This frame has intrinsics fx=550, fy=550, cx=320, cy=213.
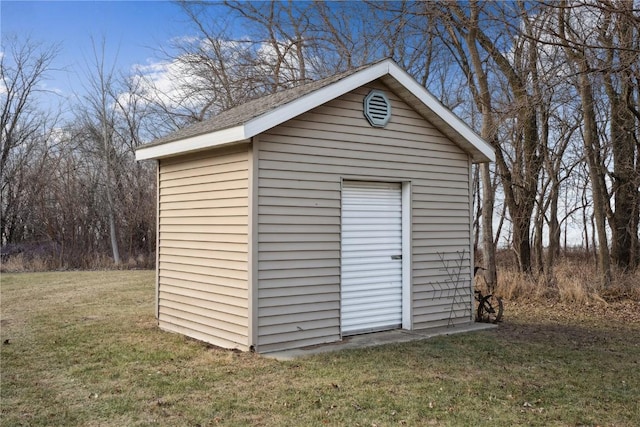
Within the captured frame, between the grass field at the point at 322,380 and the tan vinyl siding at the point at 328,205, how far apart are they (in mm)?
626

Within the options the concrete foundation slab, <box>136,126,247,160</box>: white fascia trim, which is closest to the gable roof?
<box>136,126,247,160</box>: white fascia trim

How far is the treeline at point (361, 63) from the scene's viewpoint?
10.9m

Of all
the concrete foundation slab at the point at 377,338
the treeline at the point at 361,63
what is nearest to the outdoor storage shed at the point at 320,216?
the concrete foundation slab at the point at 377,338

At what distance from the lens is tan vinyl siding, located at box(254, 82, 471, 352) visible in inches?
239

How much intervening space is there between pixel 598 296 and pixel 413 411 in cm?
721

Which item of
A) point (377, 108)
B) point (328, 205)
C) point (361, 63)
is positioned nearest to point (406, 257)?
point (328, 205)

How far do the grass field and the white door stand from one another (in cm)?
79

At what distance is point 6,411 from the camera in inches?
168

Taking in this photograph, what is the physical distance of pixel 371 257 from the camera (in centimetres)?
714

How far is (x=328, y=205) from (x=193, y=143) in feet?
5.84

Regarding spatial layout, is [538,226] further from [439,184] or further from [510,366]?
[510,366]

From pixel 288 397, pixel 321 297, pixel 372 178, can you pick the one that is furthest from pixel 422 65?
pixel 288 397

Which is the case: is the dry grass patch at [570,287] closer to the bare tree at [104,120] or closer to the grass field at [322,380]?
the grass field at [322,380]

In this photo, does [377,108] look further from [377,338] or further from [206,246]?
[377,338]
